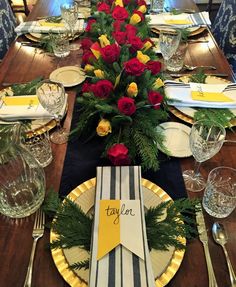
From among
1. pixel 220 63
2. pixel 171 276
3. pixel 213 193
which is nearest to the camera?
pixel 171 276

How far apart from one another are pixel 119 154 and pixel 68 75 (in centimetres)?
55

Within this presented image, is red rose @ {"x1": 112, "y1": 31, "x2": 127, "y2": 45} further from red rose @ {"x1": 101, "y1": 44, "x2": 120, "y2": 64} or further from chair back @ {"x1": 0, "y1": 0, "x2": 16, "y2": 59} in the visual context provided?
chair back @ {"x1": 0, "y1": 0, "x2": 16, "y2": 59}

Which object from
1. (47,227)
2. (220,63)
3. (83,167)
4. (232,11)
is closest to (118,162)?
(83,167)

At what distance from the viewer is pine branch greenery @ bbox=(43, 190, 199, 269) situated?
54 cm

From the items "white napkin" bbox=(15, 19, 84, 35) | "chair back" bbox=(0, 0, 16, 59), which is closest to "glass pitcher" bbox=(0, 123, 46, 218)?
"white napkin" bbox=(15, 19, 84, 35)

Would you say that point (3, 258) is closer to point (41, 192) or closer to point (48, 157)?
point (41, 192)

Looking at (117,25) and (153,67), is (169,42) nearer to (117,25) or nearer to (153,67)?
(117,25)

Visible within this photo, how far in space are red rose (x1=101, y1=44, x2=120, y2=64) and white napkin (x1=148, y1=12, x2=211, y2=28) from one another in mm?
670

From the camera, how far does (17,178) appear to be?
690 mm

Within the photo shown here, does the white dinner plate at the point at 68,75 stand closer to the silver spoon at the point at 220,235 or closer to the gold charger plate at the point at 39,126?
the gold charger plate at the point at 39,126

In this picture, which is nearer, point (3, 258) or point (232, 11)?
point (3, 258)

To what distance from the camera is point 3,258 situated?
560 millimetres

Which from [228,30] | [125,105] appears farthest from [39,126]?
[228,30]

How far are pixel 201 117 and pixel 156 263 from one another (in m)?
0.48
